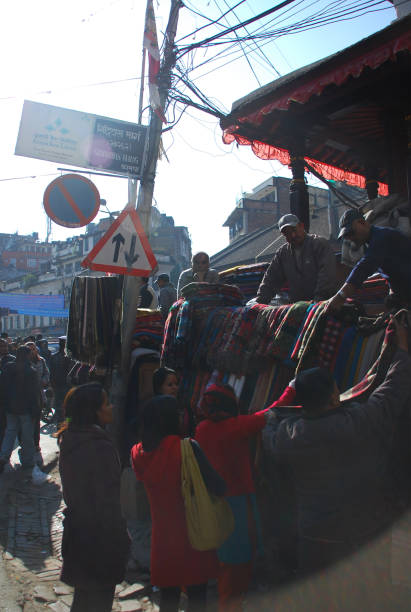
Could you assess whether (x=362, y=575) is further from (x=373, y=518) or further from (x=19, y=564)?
(x=19, y=564)

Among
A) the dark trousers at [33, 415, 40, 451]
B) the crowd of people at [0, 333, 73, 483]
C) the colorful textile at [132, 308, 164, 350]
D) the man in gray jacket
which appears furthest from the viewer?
the dark trousers at [33, 415, 40, 451]

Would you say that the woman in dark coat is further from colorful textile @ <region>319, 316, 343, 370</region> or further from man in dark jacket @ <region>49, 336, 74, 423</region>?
man in dark jacket @ <region>49, 336, 74, 423</region>

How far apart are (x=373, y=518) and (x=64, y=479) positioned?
1.82m

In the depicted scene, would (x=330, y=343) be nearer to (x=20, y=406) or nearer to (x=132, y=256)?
(x=132, y=256)

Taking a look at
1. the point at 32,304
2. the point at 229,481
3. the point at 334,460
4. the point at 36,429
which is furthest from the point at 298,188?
the point at 32,304

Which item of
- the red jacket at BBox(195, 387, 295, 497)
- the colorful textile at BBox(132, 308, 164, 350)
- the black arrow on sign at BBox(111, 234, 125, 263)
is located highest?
the black arrow on sign at BBox(111, 234, 125, 263)

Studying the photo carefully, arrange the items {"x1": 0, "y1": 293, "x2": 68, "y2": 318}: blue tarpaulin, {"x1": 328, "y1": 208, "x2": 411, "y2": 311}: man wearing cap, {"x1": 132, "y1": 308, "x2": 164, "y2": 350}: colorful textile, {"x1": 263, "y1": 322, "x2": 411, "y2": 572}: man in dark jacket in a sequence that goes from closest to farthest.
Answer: {"x1": 263, "y1": 322, "x2": 411, "y2": 572}: man in dark jacket → {"x1": 328, "y1": 208, "x2": 411, "y2": 311}: man wearing cap → {"x1": 132, "y1": 308, "x2": 164, "y2": 350}: colorful textile → {"x1": 0, "y1": 293, "x2": 68, "y2": 318}: blue tarpaulin

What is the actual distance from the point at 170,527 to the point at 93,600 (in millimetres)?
642

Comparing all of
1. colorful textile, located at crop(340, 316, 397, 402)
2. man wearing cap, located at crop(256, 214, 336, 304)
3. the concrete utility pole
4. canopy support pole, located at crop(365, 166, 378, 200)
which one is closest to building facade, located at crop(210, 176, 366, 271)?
canopy support pole, located at crop(365, 166, 378, 200)

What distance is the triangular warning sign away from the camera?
5.09 meters

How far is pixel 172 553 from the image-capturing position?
106 inches

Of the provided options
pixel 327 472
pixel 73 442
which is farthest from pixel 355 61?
pixel 73 442

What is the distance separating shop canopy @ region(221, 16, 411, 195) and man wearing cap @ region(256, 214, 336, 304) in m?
1.47

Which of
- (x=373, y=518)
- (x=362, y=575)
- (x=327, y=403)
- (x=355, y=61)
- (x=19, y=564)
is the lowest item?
(x=19, y=564)
